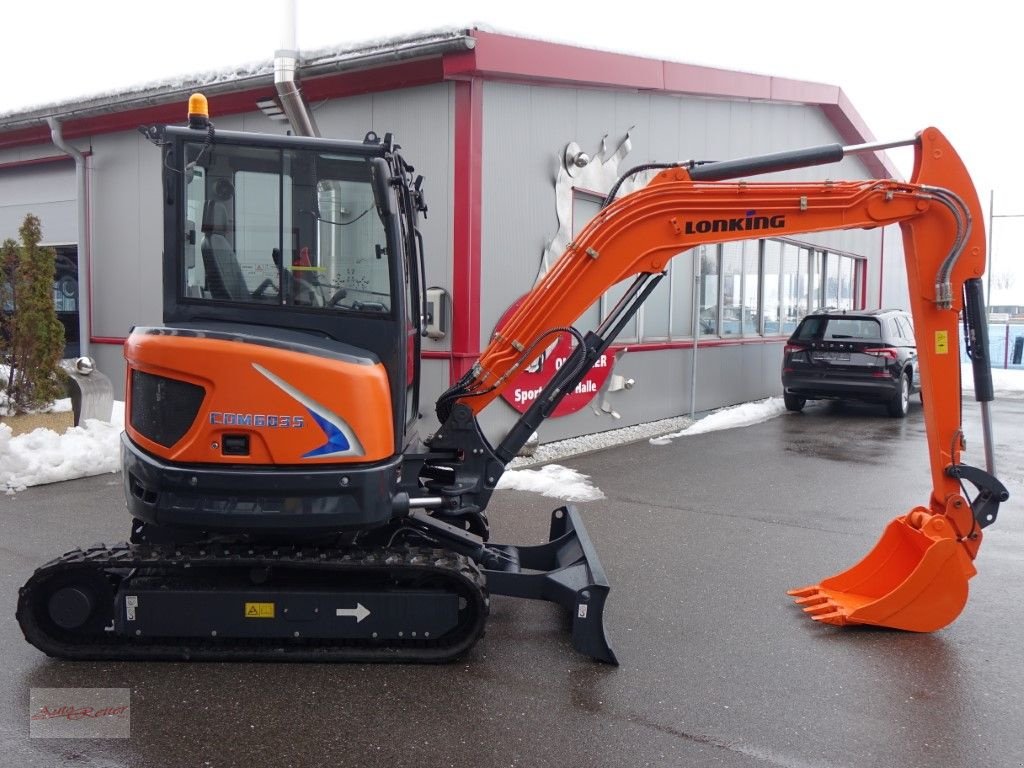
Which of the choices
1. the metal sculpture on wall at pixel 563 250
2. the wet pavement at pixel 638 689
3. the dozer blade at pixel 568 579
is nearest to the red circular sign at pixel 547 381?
the metal sculpture on wall at pixel 563 250

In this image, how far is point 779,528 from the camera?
24.5 feet

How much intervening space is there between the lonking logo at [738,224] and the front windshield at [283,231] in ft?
6.13

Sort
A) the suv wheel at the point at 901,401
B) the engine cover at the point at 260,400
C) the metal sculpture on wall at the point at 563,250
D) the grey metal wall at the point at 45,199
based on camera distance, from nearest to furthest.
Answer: the engine cover at the point at 260,400
the metal sculpture on wall at the point at 563,250
the grey metal wall at the point at 45,199
the suv wheel at the point at 901,401

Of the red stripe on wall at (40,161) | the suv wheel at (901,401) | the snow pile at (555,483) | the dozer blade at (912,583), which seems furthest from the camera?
the suv wheel at (901,401)

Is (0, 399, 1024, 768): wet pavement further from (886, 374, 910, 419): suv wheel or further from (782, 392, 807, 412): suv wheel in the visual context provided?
(782, 392, 807, 412): suv wheel

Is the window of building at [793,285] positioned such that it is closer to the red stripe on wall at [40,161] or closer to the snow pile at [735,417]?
the snow pile at [735,417]

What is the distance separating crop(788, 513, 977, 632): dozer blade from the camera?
4895 mm

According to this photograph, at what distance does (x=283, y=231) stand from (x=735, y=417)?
11.0 meters

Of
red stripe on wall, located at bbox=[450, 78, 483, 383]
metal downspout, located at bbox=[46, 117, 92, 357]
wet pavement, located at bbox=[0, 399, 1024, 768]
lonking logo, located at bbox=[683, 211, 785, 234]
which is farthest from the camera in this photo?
metal downspout, located at bbox=[46, 117, 92, 357]

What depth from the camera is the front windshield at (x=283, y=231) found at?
4383 millimetres

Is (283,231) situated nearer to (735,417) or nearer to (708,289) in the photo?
(735,417)

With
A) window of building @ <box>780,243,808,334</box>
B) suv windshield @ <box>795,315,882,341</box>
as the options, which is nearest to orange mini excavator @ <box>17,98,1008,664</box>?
suv windshield @ <box>795,315,882,341</box>

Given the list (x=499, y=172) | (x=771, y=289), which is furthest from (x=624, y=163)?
(x=771, y=289)

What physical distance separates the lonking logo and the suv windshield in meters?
9.90
